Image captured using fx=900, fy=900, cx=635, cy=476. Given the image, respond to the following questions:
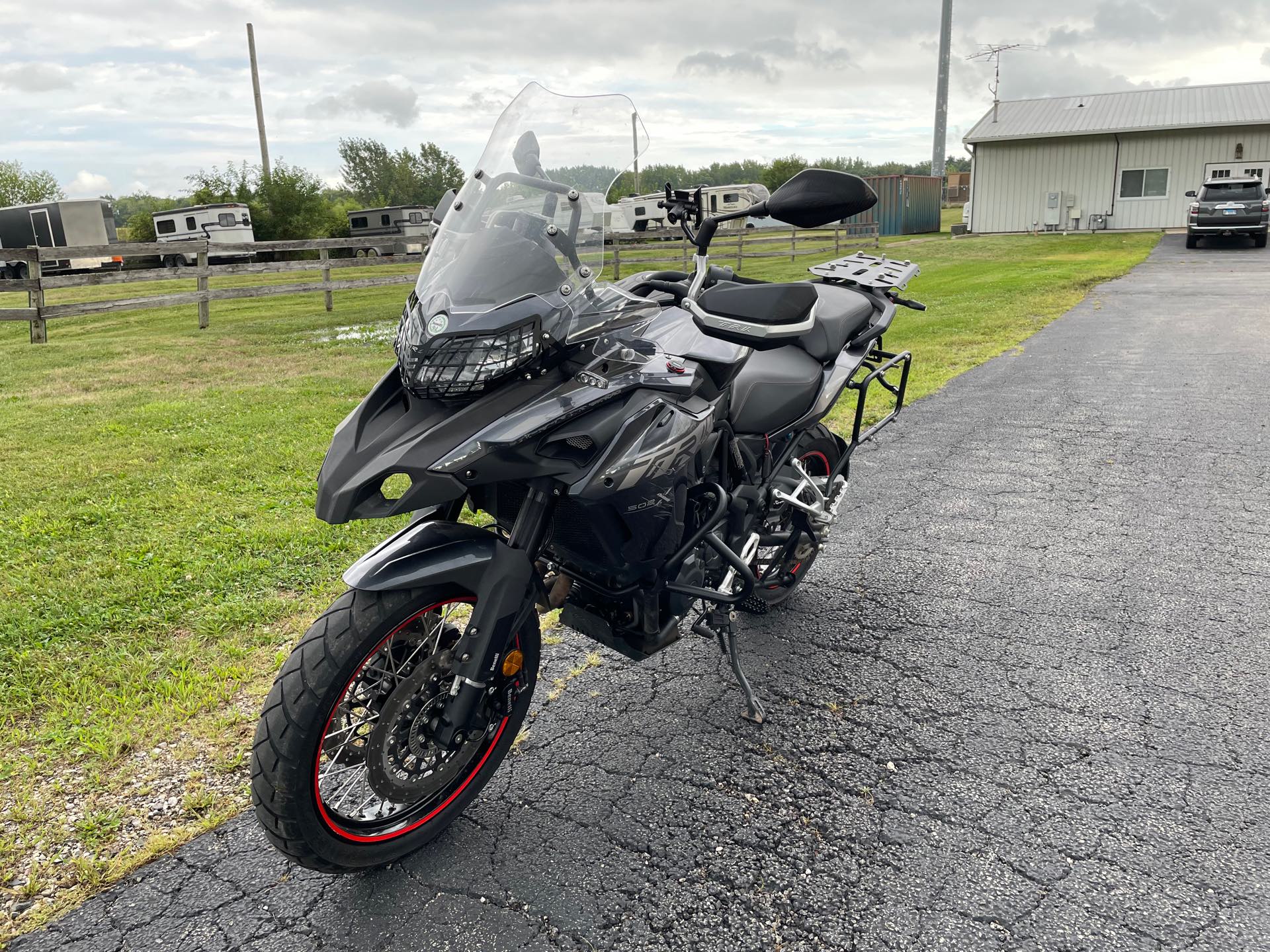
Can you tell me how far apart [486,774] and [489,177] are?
5.48 ft

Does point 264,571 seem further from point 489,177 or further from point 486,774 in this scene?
point 489,177

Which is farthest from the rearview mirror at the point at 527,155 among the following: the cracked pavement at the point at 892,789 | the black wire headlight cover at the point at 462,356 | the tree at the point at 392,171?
the tree at the point at 392,171

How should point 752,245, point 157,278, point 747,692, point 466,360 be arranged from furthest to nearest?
1. point 752,245
2. point 157,278
3. point 747,692
4. point 466,360

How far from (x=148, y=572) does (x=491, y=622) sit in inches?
111

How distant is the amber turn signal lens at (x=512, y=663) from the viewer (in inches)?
96.0

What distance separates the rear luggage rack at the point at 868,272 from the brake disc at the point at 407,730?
2.33 meters

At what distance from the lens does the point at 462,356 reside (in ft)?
6.97

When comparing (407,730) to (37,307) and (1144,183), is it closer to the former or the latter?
(37,307)

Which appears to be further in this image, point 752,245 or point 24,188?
point 24,188

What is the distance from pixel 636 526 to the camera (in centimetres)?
255

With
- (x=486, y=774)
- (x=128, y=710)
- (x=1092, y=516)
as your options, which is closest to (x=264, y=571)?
(x=128, y=710)

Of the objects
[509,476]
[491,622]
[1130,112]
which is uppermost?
[1130,112]

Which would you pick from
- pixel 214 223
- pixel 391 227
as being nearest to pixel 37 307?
pixel 214 223

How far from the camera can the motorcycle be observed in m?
2.15
